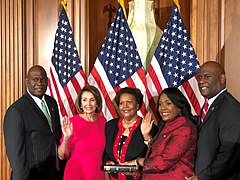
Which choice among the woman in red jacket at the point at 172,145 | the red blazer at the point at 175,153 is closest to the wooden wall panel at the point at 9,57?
the woman in red jacket at the point at 172,145

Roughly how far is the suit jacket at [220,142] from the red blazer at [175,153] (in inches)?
3.5

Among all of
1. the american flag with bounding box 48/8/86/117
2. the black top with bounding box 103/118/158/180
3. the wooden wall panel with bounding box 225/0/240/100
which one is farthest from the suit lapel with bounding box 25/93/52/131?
the wooden wall panel with bounding box 225/0/240/100

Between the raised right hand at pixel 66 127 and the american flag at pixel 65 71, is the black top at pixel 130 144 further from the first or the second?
the american flag at pixel 65 71

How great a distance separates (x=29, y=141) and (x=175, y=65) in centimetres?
169

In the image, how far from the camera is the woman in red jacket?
359cm

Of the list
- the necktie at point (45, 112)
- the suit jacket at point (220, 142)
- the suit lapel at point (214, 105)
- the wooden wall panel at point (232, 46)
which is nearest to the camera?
the suit jacket at point (220, 142)

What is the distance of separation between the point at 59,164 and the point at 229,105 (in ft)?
6.39

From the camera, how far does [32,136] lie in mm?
4137

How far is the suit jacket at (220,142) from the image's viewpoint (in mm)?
3342

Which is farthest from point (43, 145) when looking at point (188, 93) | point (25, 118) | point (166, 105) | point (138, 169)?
point (188, 93)

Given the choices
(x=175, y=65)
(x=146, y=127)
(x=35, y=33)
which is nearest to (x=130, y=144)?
(x=146, y=127)

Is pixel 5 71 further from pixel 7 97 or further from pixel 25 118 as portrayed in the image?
pixel 25 118

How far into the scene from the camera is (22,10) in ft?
18.8

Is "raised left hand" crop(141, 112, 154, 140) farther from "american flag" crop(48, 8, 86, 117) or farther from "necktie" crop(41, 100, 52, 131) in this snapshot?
"american flag" crop(48, 8, 86, 117)
